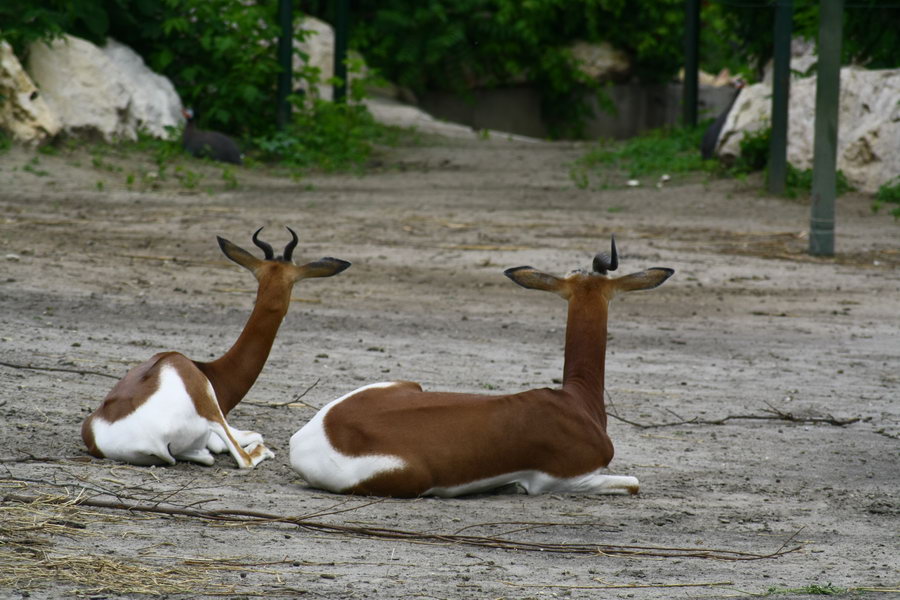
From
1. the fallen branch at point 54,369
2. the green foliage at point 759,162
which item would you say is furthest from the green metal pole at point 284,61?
the fallen branch at point 54,369

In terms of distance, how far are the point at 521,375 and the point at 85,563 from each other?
14.3 feet

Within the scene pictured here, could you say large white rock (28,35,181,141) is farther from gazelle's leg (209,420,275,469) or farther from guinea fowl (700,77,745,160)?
gazelle's leg (209,420,275,469)

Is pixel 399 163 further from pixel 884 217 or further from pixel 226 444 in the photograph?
pixel 226 444

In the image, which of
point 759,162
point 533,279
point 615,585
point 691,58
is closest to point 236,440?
point 533,279

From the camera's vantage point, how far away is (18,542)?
3.99 meters

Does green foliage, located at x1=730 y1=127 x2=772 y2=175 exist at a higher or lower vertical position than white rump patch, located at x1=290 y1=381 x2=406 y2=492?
higher

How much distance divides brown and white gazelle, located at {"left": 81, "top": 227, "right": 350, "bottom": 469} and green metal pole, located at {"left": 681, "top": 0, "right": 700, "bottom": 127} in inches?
705

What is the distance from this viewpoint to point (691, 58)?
75.1 feet

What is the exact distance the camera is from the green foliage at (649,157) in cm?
1894

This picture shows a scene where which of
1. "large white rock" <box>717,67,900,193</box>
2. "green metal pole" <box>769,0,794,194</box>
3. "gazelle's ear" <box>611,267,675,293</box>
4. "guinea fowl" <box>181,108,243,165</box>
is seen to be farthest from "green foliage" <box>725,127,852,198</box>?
"gazelle's ear" <box>611,267,675,293</box>

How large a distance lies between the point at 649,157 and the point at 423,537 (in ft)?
54.8

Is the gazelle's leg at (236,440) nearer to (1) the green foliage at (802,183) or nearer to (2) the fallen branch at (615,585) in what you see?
(2) the fallen branch at (615,585)

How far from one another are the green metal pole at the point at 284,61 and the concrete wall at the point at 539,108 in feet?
32.5

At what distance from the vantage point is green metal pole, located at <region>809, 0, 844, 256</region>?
12.6 m
